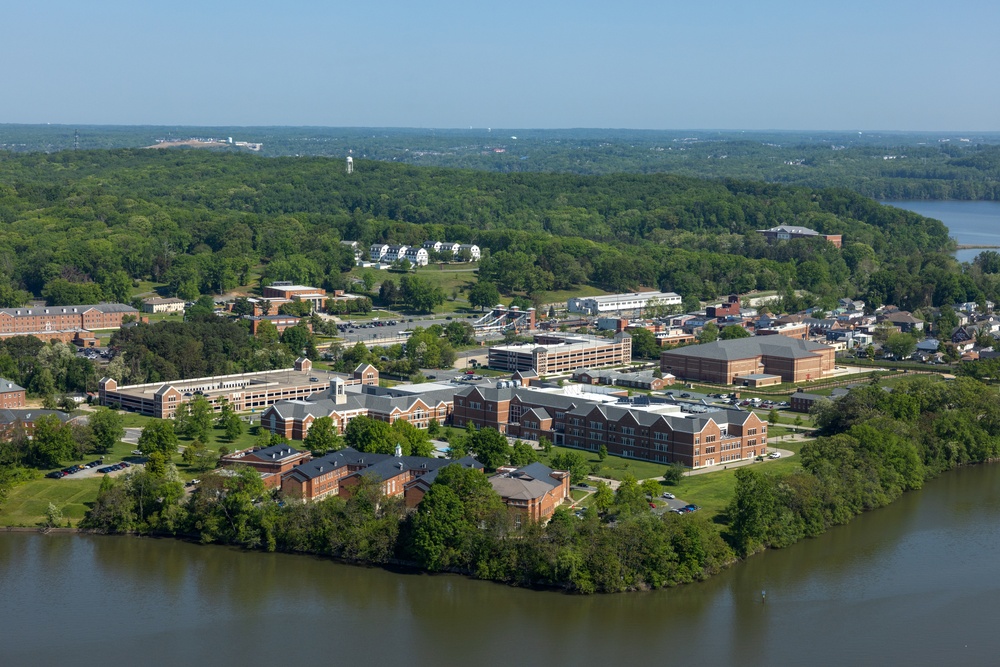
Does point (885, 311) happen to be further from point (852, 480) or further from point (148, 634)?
point (148, 634)

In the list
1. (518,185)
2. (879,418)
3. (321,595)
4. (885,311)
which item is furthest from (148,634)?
(518,185)

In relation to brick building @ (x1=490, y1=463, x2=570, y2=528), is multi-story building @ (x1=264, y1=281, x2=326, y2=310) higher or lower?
lower

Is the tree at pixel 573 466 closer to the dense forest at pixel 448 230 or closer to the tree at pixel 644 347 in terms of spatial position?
the tree at pixel 644 347

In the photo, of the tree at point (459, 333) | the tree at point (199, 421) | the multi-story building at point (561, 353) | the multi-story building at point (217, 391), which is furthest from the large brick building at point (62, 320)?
the tree at point (199, 421)

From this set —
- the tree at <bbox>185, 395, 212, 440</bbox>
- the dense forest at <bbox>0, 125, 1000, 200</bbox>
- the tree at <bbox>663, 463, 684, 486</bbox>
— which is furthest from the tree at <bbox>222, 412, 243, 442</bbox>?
the dense forest at <bbox>0, 125, 1000, 200</bbox>

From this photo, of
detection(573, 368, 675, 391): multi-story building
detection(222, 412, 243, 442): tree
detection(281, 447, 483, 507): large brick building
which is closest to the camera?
detection(281, 447, 483, 507): large brick building

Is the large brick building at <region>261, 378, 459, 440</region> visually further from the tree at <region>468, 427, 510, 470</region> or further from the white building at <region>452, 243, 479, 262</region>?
the white building at <region>452, 243, 479, 262</region>
